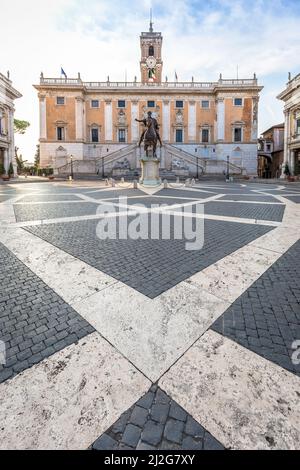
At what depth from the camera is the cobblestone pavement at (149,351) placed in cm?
159

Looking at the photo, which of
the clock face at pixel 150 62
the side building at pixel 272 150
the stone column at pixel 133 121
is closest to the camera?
the stone column at pixel 133 121

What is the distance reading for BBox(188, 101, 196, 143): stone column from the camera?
149ft

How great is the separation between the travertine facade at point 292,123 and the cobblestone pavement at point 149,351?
37977 mm

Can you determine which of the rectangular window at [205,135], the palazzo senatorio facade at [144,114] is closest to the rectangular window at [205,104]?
the palazzo senatorio facade at [144,114]

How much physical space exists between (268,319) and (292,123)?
139 feet

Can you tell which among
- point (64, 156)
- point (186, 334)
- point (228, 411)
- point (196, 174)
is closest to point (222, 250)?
point (186, 334)

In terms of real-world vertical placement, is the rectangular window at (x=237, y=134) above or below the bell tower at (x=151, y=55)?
below

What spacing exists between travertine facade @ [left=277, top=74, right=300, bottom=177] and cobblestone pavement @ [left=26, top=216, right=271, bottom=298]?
3581 cm

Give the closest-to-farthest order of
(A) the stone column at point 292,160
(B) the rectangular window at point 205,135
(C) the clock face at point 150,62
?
(A) the stone column at point 292,160 < (B) the rectangular window at point 205,135 < (C) the clock face at point 150,62

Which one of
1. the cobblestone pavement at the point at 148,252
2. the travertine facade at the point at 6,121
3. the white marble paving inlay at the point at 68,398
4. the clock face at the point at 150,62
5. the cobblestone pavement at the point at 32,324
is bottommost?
the white marble paving inlay at the point at 68,398

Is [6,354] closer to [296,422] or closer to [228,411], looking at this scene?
[228,411]

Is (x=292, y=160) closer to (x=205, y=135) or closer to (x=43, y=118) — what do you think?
(x=205, y=135)

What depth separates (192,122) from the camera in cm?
4562

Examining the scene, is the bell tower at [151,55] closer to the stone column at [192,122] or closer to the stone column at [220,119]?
the stone column at [192,122]
